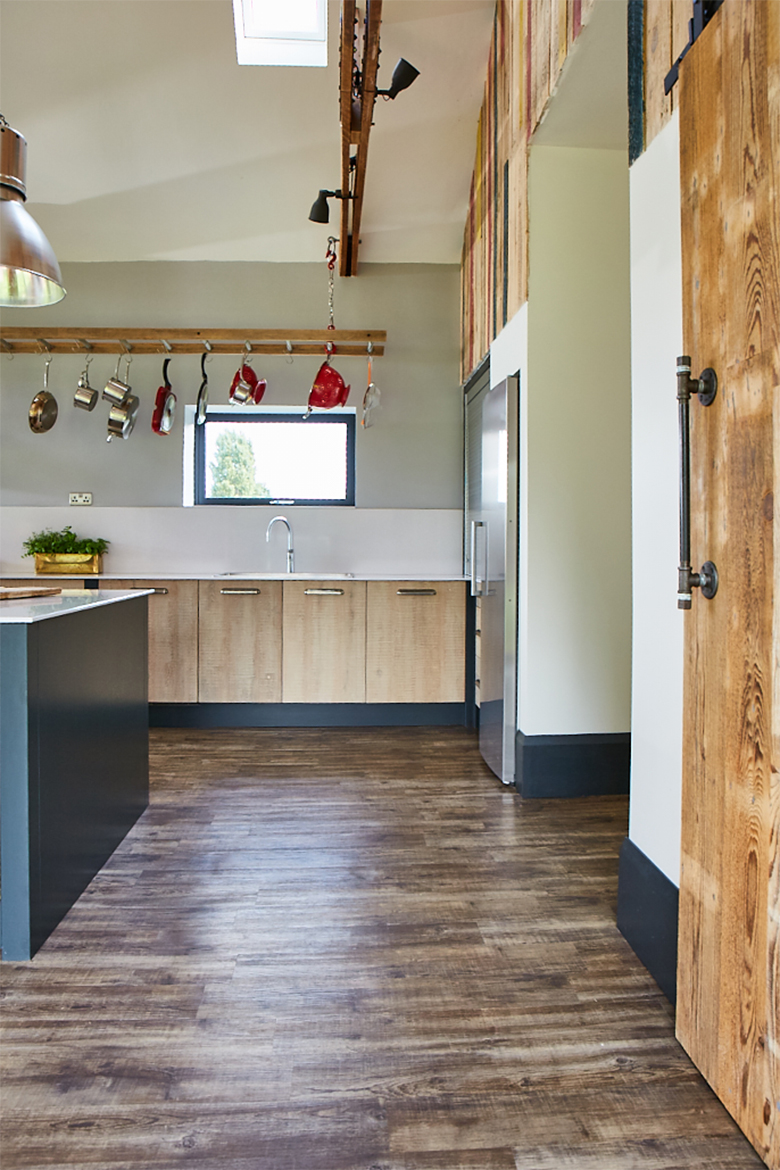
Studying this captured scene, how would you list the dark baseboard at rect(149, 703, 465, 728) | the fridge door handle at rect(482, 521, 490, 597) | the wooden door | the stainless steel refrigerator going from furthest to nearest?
the dark baseboard at rect(149, 703, 465, 728)
the fridge door handle at rect(482, 521, 490, 597)
the stainless steel refrigerator
the wooden door

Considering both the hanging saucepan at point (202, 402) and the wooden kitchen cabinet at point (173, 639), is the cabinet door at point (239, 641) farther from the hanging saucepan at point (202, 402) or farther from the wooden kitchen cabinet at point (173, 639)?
the hanging saucepan at point (202, 402)

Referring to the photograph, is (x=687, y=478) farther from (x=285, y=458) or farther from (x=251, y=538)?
(x=285, y=458)

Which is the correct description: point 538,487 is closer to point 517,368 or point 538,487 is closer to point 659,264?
point 517,368

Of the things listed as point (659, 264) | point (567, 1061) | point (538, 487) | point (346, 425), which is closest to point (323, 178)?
point (346, 425)

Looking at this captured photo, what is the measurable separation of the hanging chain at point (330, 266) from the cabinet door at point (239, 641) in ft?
5.79

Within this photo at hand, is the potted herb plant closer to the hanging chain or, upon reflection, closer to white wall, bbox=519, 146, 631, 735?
the hanging chain

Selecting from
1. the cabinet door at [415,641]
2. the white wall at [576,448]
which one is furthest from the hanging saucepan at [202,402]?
the white wall at [576,448]

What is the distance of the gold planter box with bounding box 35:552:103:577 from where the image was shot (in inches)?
184

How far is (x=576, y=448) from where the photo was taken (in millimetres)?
3197

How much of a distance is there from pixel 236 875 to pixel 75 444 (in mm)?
3430

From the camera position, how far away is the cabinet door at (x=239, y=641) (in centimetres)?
438

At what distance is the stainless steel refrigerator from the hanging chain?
170cm

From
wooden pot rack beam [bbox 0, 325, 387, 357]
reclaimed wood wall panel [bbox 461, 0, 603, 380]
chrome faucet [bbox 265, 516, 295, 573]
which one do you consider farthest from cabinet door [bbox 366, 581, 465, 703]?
wooden pot rack beam [bbox 0, 325, 387, 357]

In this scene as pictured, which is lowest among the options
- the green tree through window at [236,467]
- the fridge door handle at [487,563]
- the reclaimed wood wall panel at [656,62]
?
the fridge door handle at [487,563]
